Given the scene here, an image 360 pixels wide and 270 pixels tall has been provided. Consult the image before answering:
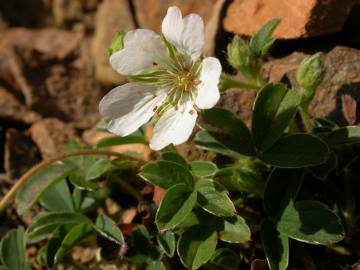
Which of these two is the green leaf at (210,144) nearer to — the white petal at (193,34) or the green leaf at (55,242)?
the white petal at (193,34)

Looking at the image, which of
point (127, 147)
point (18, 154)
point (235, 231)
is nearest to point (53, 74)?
point (18, 154)

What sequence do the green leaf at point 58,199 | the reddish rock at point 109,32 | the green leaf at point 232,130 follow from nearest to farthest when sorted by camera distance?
the green leaf at point 232,130, the green leaf at point 58,199, the reddish rock at point 109,32

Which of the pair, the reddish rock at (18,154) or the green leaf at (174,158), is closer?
the green leaf at (174,158)

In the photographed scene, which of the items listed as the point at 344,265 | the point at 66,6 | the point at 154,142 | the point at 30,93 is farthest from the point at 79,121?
the point at 344,265

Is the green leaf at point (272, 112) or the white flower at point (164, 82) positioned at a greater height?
the white flower at point (164, 82)

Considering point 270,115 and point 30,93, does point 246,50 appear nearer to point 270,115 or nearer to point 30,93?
point 270,115

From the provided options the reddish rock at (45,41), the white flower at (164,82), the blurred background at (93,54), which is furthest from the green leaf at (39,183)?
the reddish rock at (45,41)

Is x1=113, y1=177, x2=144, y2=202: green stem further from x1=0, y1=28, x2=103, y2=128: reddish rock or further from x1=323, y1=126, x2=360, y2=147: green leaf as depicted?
x1=323, y1=126, x2=360, y2=147: green leaf
